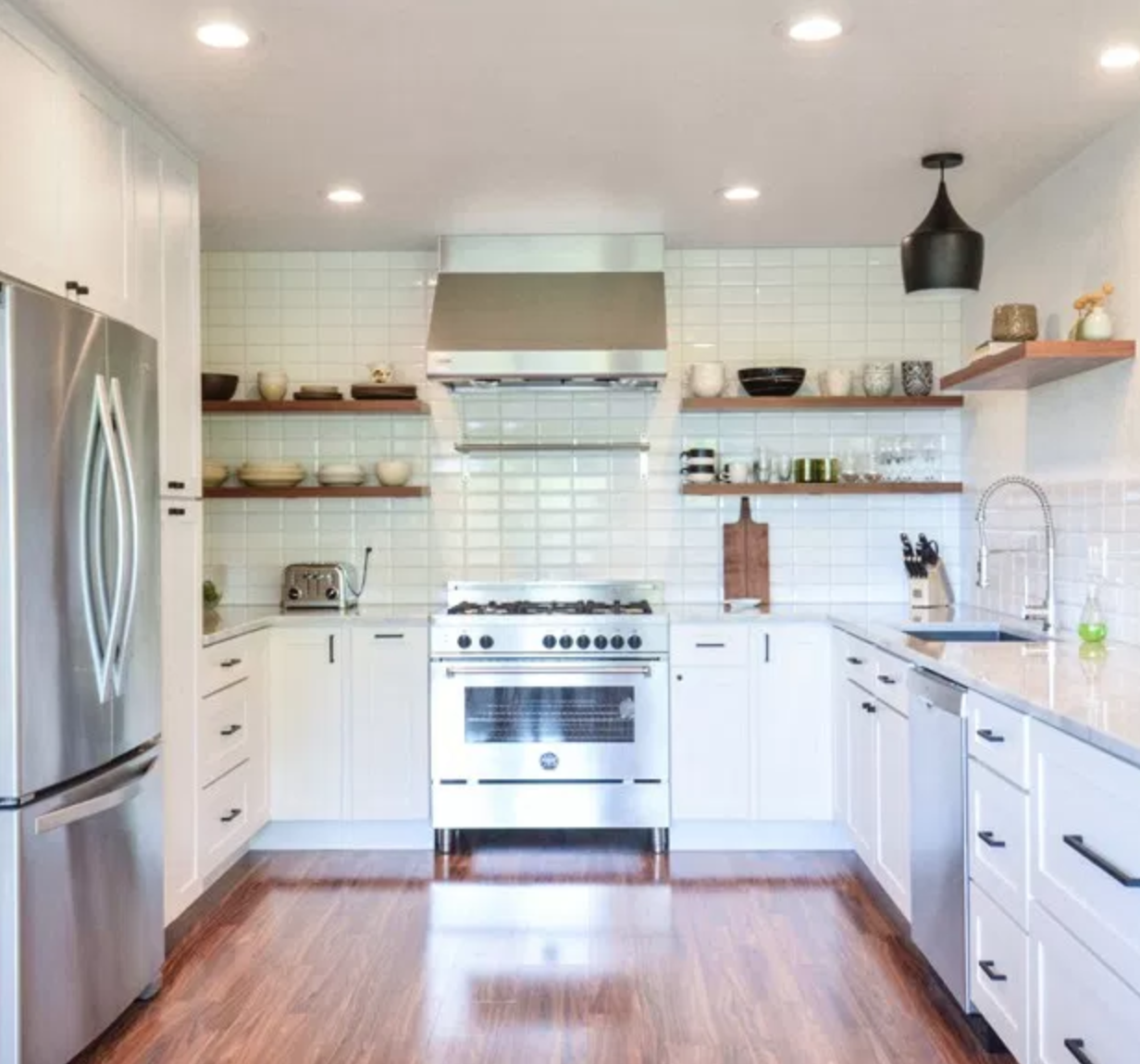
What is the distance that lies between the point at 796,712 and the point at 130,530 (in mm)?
2637

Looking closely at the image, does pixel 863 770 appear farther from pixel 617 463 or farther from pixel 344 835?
pixel 344 835

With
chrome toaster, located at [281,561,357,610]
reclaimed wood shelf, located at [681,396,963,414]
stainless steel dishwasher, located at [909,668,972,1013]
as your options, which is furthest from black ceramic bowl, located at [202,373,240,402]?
stainless steel dishwasher, located at [909,668,972,1013]

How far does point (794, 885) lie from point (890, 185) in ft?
8.19

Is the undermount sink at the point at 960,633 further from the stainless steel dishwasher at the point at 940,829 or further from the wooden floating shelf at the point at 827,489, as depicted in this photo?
the wooden floating shelf at the point at 827,489

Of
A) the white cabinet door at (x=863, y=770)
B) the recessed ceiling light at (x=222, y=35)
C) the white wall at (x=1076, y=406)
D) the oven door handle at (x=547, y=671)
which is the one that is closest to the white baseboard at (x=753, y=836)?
the white cabinet door at (x=863, y=770)

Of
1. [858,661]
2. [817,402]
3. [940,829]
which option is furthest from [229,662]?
[817,402]

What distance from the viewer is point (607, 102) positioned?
130 inches

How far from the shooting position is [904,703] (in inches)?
135

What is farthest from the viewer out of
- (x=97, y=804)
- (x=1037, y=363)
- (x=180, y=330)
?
(x=180, y=330)

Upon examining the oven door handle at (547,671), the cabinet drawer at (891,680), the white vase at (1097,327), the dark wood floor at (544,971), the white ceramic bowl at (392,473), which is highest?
the white vase at (1097,327)

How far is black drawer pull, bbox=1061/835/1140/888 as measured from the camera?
6.31ft

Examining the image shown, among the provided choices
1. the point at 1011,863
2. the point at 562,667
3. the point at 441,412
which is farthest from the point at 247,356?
the point at 1011,863

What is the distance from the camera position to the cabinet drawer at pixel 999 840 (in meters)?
2.47

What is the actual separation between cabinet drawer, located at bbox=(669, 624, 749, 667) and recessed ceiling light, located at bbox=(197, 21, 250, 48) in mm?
2578
